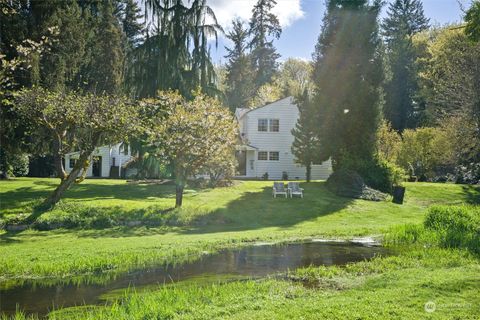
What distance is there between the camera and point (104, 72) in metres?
28.9

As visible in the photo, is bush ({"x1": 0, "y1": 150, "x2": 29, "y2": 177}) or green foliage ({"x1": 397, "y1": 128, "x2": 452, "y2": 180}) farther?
green foliage ({"x1": 397, "y1": 128, "x2": 452, "y2": 180})

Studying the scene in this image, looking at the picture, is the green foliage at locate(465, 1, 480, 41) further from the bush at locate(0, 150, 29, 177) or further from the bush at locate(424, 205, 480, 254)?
the bush at locate(0, 150, 29, 177)

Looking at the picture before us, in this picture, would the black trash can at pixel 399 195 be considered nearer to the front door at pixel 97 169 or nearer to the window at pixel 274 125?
the window at pixel 274 125

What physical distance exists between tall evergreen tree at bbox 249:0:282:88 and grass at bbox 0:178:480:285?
41.4 meters

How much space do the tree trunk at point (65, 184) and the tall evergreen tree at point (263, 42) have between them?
170 ft

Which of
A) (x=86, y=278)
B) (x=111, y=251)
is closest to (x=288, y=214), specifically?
(x=111, y=251)

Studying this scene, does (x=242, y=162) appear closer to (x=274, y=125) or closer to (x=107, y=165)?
(x=274, y=125)

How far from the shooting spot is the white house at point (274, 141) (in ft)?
143

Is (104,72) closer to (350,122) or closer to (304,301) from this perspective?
(350,122)

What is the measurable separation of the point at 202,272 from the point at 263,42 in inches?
2471

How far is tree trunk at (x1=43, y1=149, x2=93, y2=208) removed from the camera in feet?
63.8

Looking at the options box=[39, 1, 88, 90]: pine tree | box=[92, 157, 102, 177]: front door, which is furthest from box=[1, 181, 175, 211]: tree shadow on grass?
box=[92, 157, 102, 177]: front door

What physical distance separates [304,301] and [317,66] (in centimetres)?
2974

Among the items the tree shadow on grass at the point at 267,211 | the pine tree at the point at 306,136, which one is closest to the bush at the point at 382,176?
the tree shadow on grass at the point at 267,211
